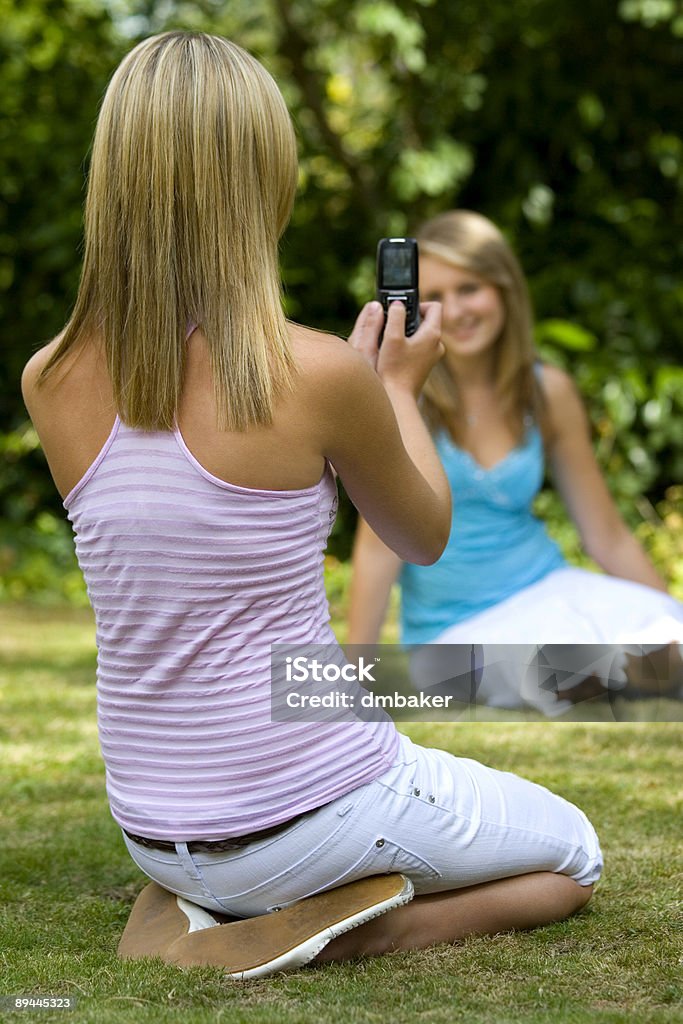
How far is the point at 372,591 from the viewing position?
353 centimetres

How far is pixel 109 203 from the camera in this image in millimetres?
1828

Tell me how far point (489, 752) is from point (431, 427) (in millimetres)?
1020

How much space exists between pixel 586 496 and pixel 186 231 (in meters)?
2.34

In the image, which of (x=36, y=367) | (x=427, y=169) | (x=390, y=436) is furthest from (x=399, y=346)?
(x=427, y=169)

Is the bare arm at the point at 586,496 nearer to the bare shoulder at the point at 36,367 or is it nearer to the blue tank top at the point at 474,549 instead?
the blue tank top at the point at 474,549

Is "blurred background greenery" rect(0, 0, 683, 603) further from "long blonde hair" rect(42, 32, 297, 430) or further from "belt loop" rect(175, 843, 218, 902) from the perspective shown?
"long blonde hair" rect(42, 32, 297, 430)

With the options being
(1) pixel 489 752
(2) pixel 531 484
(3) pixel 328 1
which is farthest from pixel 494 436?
(3) pixel 328 1

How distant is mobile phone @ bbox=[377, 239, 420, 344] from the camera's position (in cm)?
224

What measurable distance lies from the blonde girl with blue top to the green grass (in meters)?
0.43

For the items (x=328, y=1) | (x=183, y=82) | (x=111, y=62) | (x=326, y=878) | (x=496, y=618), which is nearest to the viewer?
(x=183, y=82)

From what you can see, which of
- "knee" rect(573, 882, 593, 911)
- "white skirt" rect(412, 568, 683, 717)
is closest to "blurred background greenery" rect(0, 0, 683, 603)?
"white skirt" rect(412, 568, 683, 717)

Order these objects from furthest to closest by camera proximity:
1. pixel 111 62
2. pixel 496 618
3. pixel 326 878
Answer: pixel 111 62, pixel 496 618, pixel 326 878

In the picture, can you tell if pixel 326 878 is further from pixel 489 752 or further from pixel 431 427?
pixel 431 427

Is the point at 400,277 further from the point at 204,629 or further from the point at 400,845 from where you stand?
the point at 400,845
